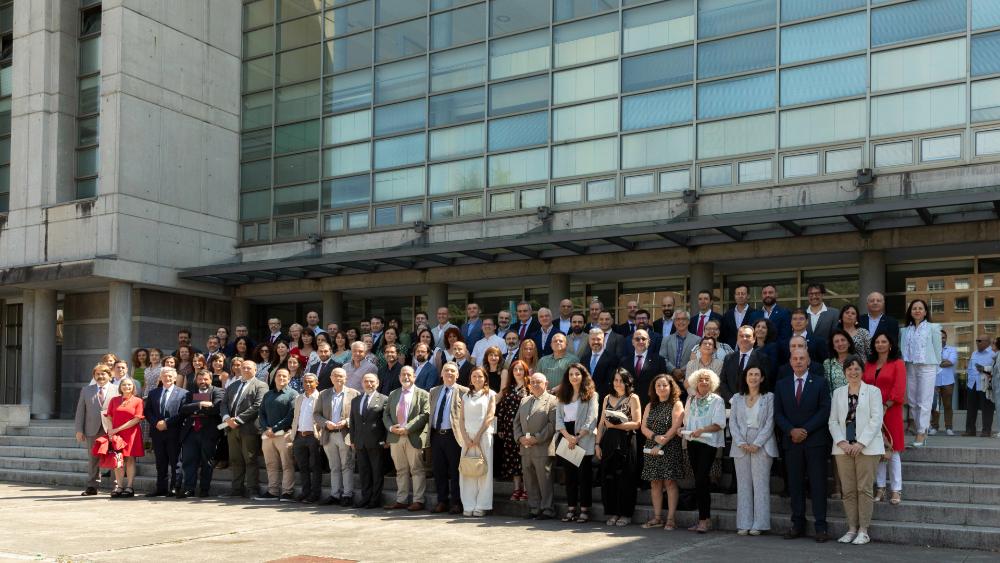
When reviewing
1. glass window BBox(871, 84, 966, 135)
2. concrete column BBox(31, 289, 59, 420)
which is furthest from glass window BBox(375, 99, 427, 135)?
glass window BBox(871, 84, 966, 135)

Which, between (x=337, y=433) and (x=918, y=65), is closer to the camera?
(x=337, y=433)

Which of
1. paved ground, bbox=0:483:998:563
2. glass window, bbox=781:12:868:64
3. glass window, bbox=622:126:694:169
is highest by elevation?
glass window, bbox=781:12:868:64

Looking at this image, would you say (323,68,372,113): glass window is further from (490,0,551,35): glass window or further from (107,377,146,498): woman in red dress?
(107,377,146,498): woman in red dress

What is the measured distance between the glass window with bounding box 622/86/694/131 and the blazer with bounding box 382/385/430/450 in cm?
878

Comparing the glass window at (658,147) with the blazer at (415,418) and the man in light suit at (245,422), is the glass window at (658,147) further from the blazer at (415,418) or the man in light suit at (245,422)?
the man in light suit at (245,422)

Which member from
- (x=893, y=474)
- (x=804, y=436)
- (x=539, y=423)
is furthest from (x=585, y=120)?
(x=893, y=474)

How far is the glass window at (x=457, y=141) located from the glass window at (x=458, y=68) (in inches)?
38.3

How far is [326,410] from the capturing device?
1394 cm

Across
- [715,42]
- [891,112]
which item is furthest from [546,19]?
[891,112]

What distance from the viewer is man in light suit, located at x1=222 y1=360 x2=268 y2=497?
14.7m

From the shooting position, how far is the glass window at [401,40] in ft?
75.2

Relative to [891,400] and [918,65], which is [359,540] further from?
[918,65]

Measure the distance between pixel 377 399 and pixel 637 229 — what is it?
6510 millimetres

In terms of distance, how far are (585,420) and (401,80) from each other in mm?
13353
